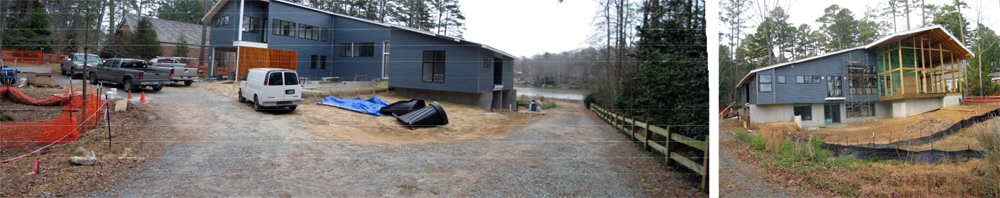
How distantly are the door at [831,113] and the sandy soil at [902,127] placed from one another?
5 cm

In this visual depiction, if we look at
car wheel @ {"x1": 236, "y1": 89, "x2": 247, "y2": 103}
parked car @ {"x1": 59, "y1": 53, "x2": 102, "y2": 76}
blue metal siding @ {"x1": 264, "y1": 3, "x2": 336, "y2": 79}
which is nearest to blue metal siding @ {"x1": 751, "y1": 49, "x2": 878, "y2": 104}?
blue metal siding @ {"x1": 264, "y1": 3, "x2": 336, "y2": 79}

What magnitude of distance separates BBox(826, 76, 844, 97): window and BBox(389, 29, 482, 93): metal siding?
9.09 feet

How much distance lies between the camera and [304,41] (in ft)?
20.8

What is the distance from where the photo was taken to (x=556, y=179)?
3.26 meters

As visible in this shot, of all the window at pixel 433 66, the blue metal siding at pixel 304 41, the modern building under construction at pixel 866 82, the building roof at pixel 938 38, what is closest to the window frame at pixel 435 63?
the window at pixel 433 66

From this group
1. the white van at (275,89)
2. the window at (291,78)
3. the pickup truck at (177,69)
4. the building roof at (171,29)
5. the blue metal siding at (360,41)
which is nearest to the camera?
the blue metal siding at (360,41)

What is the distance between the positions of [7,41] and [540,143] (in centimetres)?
642

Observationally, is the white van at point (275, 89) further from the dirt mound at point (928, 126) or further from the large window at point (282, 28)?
the dirt mound at point (928, 126)

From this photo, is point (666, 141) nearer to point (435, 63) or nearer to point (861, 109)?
point (861, 109)

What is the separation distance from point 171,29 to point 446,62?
3924mm

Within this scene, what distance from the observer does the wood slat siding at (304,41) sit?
5.69 m

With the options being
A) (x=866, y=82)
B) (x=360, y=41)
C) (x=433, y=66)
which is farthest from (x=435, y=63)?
(x=866, y=82)

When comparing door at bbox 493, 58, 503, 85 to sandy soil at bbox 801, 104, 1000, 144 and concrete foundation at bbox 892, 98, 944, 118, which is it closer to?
sandy soil at bbox 801, 104, 1000, 144

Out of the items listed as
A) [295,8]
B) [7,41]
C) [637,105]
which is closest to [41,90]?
[7,41]
